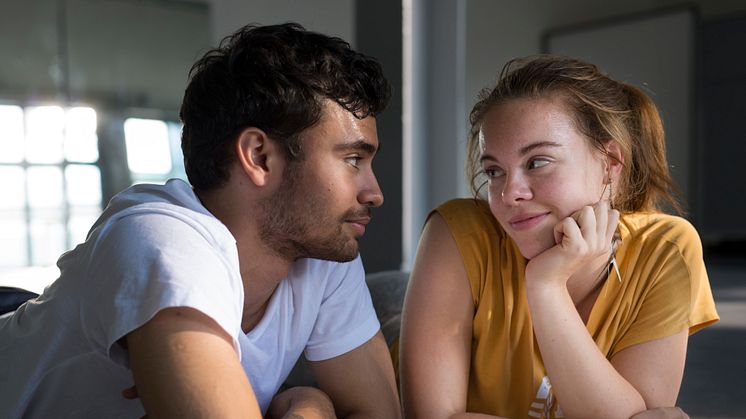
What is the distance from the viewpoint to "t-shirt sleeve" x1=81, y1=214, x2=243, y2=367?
89cm

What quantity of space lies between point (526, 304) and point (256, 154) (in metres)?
0.59

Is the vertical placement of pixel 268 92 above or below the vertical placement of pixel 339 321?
above

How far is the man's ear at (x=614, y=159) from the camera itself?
134 cm

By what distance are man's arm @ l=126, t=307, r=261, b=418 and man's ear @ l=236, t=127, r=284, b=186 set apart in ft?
1.14

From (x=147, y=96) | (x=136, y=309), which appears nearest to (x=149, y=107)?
(x=147, y=96)

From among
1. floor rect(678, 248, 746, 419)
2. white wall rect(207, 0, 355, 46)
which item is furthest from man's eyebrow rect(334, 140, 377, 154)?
white wall rect(207, 0, 355, 46)

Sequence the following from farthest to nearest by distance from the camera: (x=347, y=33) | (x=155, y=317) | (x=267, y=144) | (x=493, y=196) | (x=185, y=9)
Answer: (x=347, y=33)
(x=185, y=9)
(x=493, y=196)
(x=267, y=144)
(x=155, y=317)

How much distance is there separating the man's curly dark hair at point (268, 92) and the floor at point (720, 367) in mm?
1833

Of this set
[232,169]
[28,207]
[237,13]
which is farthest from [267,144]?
[237,13]

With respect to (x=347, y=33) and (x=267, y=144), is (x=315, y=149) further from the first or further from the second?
(x=347, y=33)

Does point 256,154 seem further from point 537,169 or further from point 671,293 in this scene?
point 671,293

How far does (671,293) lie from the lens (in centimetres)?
131

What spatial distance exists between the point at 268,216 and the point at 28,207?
12.4 feet

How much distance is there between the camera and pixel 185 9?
4.86 m
